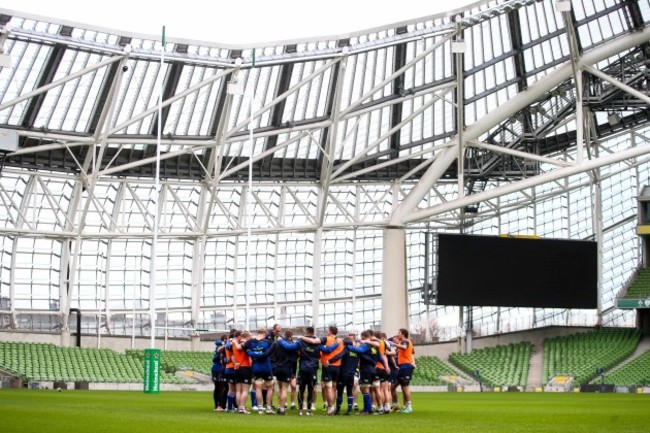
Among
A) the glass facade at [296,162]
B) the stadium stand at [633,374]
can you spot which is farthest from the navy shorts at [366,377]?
the stadium stand at [633,374]

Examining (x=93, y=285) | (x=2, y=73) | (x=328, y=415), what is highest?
(x=2, y=73)

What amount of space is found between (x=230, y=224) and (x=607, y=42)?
74.7 feet

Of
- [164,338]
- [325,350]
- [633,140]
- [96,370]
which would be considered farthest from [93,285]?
[325,350]

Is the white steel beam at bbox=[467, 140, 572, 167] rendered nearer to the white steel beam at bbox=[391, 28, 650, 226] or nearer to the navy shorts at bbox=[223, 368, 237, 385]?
the white steel beam at bbox=[391, 28, 650, 226]

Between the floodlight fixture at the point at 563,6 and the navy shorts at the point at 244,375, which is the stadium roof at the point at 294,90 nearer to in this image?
the floodlight fixture at the point at 563,6

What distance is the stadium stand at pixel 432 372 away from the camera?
53906mm

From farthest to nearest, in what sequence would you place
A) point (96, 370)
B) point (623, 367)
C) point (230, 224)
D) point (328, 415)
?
point (230, 224), point (623, 367), point (96, 370), point (328, 415)

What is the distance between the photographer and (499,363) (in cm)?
5634

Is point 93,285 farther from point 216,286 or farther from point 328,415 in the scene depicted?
point 328,415

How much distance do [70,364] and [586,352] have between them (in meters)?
25.6

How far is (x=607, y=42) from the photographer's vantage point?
42.0 m

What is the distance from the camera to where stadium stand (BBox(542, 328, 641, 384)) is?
53.3 m

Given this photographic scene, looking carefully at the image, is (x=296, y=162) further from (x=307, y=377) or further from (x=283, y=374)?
(x=283, y=374)

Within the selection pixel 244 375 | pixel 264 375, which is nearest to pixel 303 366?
pixel 264 375
